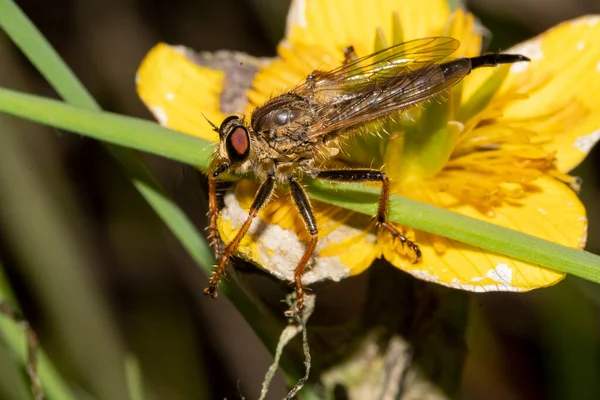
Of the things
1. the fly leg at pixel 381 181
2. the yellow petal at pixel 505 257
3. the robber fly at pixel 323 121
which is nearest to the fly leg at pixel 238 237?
the robber fly at pixel 323 121

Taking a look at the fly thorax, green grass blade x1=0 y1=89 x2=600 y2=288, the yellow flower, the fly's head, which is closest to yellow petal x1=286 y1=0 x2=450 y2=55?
the yellow flower

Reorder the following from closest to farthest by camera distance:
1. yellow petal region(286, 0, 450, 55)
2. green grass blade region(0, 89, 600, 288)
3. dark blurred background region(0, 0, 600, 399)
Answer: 1. green grass blade region(0, 89, 600, 288)
2. yellow petal region(286, 0, 450, 55)
3. dark blurred background region(0, 0, 600, 399)

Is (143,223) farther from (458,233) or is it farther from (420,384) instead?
(458,233)

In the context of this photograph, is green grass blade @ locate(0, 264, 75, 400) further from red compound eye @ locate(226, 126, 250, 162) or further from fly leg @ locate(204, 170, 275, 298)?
red compound eye @ locate(226, 126, 250, 162)

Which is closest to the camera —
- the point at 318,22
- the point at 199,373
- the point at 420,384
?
the point at 420,384

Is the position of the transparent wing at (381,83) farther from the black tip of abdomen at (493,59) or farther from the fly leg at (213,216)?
the fly leg at (213,216)

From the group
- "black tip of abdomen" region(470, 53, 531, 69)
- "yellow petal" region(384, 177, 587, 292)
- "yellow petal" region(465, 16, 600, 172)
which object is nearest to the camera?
"yellow petal" region(384, 177, 587, 292)

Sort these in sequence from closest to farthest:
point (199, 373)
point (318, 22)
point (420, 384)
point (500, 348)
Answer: point (420, 384)
point (318, 22)
point (199, 373)
point (500, 348)

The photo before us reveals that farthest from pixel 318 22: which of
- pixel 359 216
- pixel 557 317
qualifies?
pixel 557 317
